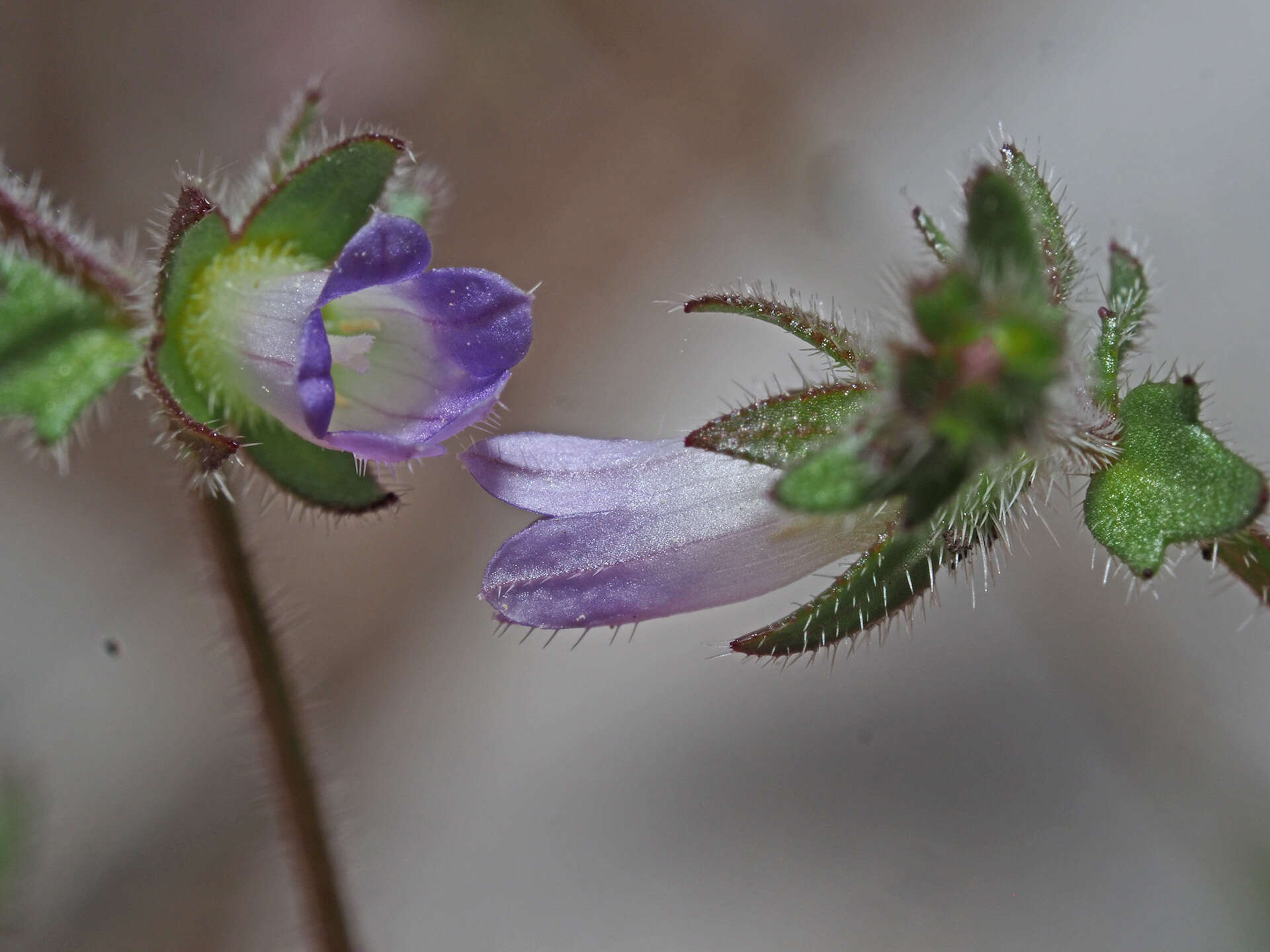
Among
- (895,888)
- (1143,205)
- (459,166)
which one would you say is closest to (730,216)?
(459,166)

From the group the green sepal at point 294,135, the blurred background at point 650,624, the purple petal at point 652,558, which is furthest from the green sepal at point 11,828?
the purple petal at point 652,558

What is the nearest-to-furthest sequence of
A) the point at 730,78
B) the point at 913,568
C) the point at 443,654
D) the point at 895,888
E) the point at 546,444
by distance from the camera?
1. the point at 913,568
2. the point at 546,444
3. the point at 895,888
4. the point at 443,654
5. the point at 730,78

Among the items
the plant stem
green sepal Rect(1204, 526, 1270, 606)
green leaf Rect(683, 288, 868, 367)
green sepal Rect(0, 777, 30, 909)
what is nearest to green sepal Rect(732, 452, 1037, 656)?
green leaf Rect(683, 288, 868, 367)

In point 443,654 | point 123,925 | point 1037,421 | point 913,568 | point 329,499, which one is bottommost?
point 1037,421

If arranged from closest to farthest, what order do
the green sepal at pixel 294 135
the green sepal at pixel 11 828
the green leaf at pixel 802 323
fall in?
1. the green leaf at pixel 802 323
2. the green sepal at pixel 294 135
3. the green sepal at pixel 11 828

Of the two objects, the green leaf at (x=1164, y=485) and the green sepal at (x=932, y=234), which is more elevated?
the green sepal at (x=932, y=234)

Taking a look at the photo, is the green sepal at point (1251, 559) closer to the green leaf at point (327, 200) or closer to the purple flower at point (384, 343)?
the purple flower at point (384, 343)

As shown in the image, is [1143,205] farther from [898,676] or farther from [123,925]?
[123,925]
